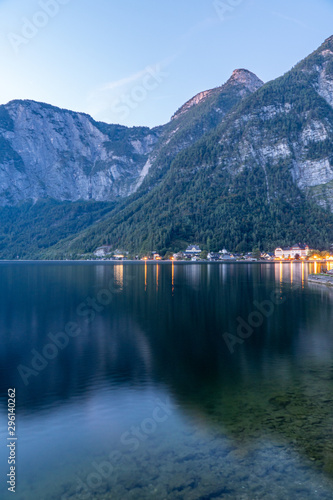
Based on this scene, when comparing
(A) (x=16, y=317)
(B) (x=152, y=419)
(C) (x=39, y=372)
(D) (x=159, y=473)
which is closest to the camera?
(D) (x=159, y=473)

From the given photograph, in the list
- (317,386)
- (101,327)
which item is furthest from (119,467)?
(101,327)

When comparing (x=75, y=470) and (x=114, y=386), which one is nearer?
(x=75, y=470)

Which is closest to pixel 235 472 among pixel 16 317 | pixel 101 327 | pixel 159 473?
Result: pixel 159 473

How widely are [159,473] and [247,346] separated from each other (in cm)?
1612

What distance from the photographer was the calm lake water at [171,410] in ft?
32.4

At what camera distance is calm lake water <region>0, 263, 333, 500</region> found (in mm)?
9891

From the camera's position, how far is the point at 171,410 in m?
14.4

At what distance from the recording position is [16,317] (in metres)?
37.0

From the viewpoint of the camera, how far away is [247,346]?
25062 millimetres

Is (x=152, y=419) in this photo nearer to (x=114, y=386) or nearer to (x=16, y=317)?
(x=114, y=386)

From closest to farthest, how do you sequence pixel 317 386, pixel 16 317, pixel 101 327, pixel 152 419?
pixel 152 419 < pixel 317 386 < pixel 101 327 < pixel 16 317

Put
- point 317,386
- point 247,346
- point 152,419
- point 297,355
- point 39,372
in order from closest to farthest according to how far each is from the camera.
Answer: point 152,419 → point 317,386 → point 39,372 → point 297,355 → point 247,346

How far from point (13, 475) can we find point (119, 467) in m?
3.20

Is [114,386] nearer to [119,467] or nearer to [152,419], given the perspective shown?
[152,419]
